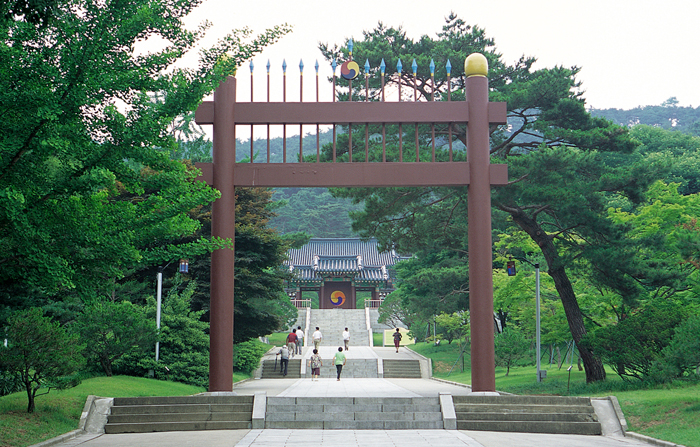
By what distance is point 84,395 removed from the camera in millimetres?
14391

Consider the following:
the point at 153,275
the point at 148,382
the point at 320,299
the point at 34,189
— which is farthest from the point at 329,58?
the point at 320,299

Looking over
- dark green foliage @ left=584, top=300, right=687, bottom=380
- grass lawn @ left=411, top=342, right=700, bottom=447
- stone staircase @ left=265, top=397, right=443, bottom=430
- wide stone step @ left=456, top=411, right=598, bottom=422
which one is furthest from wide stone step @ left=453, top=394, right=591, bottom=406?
dark green foliage @ left=584, top=300, right=687, bottom=380

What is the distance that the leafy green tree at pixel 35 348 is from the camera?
1187 centimetres

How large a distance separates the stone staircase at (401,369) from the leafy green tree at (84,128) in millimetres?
21571

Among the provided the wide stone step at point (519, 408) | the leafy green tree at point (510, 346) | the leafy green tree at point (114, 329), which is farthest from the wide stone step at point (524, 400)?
the leafy green tree at point (510, 346)

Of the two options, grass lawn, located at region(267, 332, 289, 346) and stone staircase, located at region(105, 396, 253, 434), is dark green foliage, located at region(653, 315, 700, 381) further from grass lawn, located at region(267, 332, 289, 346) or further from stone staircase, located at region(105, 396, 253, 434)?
grass lawn, located at region(267, 332, 289, 346)

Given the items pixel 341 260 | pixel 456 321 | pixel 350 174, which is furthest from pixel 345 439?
pixel 341 260

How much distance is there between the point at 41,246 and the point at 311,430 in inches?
242

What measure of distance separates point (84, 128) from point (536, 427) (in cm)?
951

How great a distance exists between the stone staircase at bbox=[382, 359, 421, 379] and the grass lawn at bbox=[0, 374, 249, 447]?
581 inches

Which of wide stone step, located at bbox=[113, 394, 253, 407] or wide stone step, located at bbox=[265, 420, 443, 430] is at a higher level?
wide stone step, located at bbox=[113, 394, 253, 407]

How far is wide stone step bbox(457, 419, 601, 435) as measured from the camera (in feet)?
41.3

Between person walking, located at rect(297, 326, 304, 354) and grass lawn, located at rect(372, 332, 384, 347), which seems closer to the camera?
person walking, located at rect(297, 326, 304, 354)

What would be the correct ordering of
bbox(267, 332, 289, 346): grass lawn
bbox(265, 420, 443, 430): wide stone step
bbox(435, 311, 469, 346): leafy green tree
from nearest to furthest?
bbox(265, 420, 443, 430): wide stone step → bbox(435, 311, 469, 346): leafy green tree → bbox(267, 332, 289, 346): grass lawn
